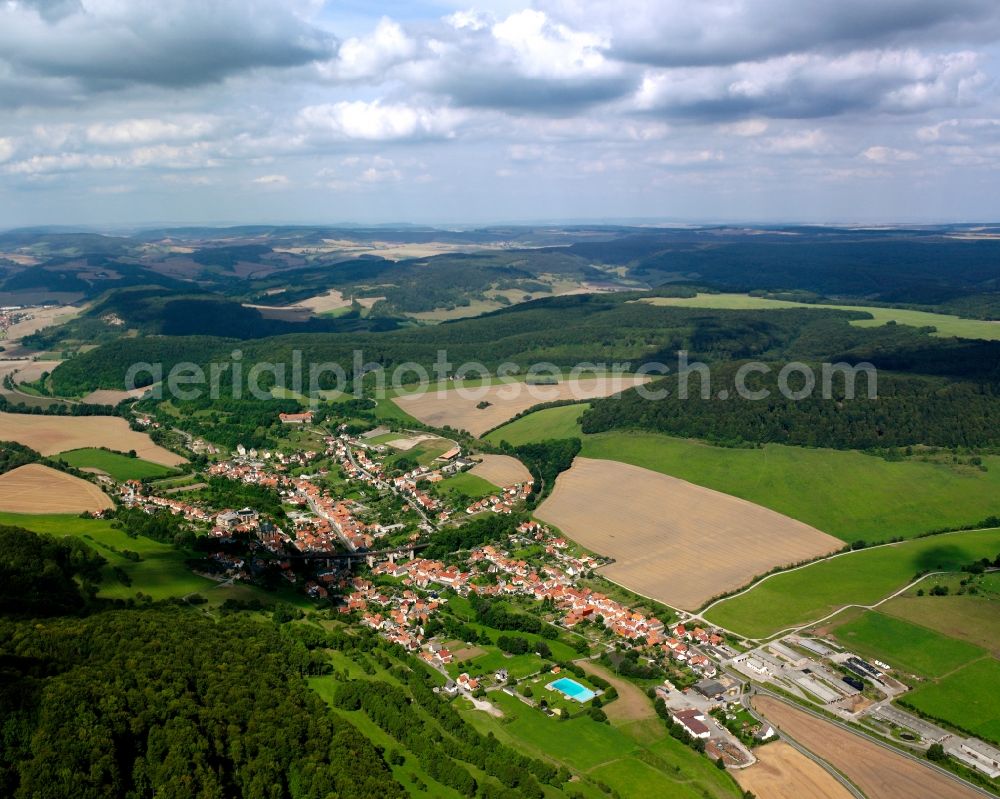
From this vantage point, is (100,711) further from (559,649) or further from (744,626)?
(744,626)

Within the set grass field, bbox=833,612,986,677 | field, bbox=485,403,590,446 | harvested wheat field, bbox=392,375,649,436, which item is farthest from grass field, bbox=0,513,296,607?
harvested wheat field, bbox=392,375,649,436

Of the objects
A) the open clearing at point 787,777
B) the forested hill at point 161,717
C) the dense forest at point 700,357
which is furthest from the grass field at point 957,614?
the forested hill at point 161,717

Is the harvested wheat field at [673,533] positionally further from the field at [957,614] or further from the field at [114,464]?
A: the field at [114,464]

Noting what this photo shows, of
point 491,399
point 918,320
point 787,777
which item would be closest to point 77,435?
point 491,399

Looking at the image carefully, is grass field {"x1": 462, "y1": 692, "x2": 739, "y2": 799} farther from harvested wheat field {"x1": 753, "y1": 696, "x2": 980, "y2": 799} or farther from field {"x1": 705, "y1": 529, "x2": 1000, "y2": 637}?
field {"x1": 705, "y1": 529, "x2": 1000, "y2": 637}

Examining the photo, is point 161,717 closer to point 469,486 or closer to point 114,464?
point 469,486
